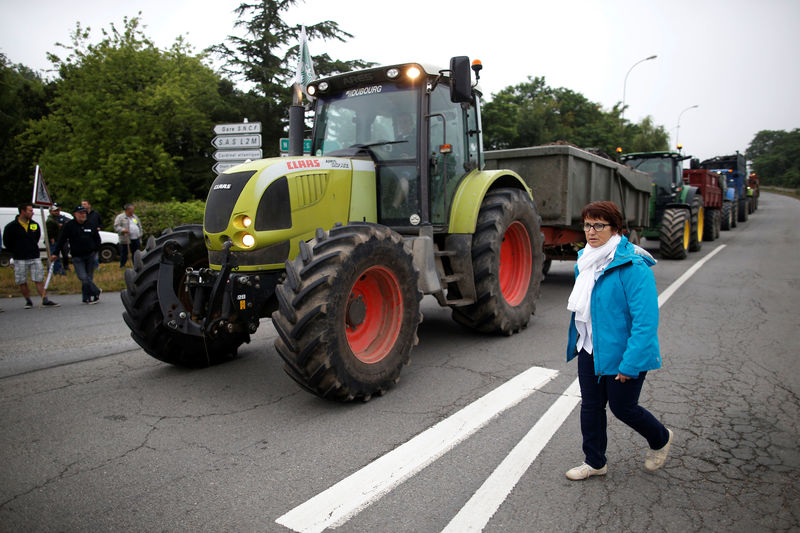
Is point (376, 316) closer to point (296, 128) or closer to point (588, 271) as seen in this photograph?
point (588, 271)

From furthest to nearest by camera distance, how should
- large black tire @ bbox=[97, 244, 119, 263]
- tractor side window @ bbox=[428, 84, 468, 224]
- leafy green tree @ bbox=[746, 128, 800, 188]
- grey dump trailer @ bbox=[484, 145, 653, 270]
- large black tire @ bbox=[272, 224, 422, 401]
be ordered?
1. leafy green tree @ bbox=[746, 128, 800, 188]
2. large black tire @ bbox=[97, 244, 119, 263]
3. grey dump trailer @ bbox=[484, 145, 653, 270]
4. tractor side window @ bbox=[428, 84, 468, 224]
5. large black tire @ bbox=[272, 224, 422, 401]

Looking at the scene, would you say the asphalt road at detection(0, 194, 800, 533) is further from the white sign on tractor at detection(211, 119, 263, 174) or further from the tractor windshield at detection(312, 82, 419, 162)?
the white sign on tractor at detection(211, 119, 263, 174)

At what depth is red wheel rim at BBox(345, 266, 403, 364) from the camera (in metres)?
4.35

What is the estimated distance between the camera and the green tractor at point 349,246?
3824 mm

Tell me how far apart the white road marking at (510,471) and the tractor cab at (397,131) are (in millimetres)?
2186

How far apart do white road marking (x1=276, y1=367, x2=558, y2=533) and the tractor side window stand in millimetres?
2113

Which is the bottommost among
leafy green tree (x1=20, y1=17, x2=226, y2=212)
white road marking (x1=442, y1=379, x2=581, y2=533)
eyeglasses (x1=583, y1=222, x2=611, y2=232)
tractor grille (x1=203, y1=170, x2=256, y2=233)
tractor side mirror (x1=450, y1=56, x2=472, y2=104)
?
white road marking (x1=442, y1=379, x2=581, y2=533)

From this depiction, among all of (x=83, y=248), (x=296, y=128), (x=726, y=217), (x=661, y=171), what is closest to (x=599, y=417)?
(x=296, y=128)

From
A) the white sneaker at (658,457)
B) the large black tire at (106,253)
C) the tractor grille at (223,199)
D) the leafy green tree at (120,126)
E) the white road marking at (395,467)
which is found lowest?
the white road marking at (395,467)

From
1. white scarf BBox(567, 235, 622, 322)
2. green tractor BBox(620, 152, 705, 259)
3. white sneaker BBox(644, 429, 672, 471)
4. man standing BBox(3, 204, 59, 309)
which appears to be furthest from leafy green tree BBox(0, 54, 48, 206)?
white sneaker BBox(644, 429, 672, 471)

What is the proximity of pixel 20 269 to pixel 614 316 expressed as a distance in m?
9.88

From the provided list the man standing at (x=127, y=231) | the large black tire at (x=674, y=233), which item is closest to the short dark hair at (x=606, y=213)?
the large black tire at (x=674, y=233)

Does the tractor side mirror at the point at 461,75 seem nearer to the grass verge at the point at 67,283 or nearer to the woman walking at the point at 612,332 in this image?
the woman walking at the point at 612,332

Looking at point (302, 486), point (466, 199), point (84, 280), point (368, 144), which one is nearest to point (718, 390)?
point (466, 199)
